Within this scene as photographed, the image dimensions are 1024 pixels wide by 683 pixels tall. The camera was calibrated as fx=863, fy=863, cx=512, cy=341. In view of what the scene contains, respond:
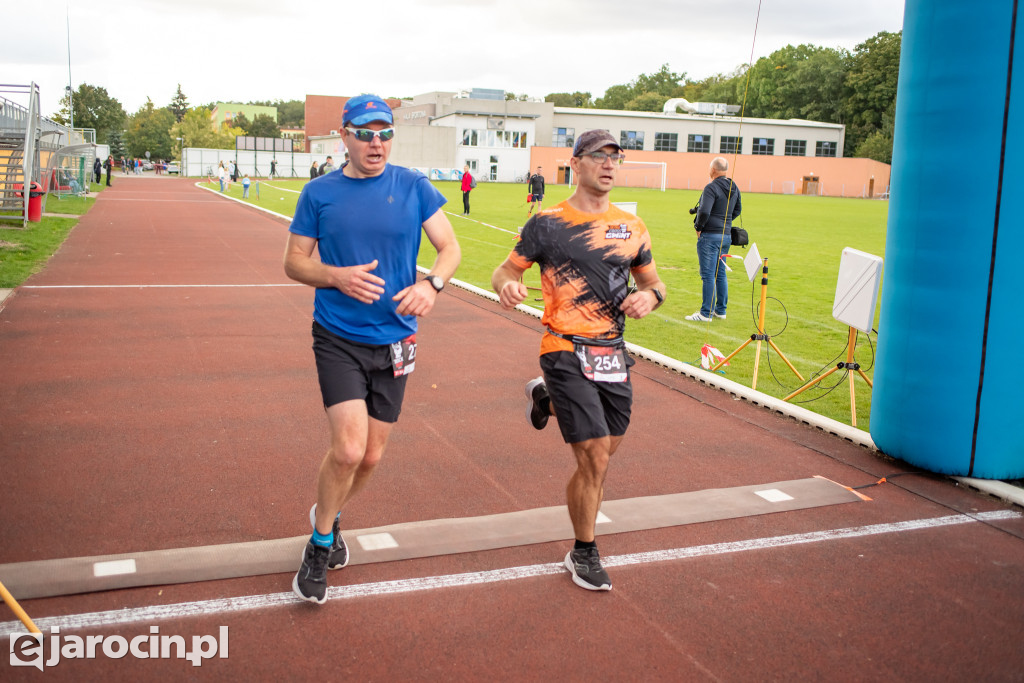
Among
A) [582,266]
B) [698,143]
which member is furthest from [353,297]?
[698,143]

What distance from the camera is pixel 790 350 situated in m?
10.6

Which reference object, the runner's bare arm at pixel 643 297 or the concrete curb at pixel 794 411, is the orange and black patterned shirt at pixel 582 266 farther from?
the concrete curb at pixel 794 411

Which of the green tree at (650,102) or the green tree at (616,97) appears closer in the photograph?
the green tree at (650,102)

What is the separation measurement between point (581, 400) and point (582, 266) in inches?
26.3

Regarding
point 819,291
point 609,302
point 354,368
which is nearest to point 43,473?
point 354,368

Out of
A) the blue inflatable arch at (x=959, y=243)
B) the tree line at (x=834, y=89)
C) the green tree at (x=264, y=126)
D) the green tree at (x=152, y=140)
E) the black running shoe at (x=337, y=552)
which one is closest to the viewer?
the black running shoe at (x=337, y=552)

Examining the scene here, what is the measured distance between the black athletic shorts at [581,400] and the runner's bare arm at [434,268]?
2.25ft

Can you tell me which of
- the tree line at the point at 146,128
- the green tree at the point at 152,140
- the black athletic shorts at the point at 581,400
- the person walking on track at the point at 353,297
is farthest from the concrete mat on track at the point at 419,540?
the green tree at the point at 152,140

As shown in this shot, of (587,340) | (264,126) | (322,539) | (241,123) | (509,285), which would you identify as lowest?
(322,539)

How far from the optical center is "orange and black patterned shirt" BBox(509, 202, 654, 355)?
4.33m

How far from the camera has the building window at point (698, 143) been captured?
97.1 metres

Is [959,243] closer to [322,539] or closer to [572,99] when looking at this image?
[322,539]

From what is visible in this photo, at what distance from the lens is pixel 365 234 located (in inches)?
159

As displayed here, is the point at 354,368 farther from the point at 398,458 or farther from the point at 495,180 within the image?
the point at 495,180
